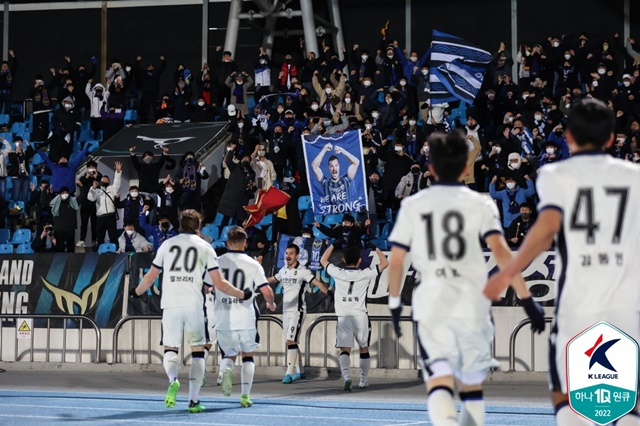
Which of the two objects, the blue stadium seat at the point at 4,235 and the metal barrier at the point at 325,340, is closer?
the metal barrier at the point at 325,340

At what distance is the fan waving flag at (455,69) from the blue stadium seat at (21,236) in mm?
9845

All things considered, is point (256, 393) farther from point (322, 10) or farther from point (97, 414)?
point (322, 10)

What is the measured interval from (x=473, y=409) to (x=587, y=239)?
1.42 m

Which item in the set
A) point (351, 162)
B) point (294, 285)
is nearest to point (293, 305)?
point (294, 285)

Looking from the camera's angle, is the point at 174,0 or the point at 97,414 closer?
the point at 97,414

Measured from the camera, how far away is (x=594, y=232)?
691cm

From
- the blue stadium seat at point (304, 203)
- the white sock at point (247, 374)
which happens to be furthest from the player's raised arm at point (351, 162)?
the white sock at point (247, 374)

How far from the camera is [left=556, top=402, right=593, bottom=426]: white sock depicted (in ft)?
22.4

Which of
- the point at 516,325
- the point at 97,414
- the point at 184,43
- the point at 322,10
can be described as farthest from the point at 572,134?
the point at 184,43

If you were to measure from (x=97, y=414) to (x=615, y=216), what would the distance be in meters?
8.53

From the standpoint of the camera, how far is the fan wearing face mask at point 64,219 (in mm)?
26281

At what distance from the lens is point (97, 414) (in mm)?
13867

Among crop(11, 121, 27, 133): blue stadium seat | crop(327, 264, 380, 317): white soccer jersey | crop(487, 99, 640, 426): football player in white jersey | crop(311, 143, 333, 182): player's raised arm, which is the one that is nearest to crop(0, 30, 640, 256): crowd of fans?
crop(311, 143, 333, 182): player's raised arm

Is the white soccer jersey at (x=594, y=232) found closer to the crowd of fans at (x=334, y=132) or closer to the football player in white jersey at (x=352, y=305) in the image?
the football player in white jersey at (x=352, y=305)
